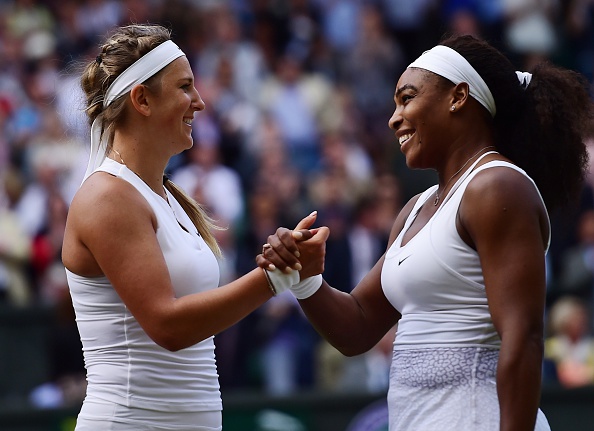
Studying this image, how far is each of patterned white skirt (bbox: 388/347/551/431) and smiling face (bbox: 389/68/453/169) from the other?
0.62m

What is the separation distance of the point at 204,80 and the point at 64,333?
10.9 ft

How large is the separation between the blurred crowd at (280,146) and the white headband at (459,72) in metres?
2.37

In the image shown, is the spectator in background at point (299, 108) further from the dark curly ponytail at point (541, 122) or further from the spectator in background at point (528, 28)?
the dark curly ponytail at point (541, 122)

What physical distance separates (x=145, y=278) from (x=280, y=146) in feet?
19.7

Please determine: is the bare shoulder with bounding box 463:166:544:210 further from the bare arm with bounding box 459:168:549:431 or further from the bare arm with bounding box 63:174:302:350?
the bare arm with bounding box 63:174:302:350

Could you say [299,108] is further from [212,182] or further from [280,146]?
[212,182]

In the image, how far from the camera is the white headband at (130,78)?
11.3 ft

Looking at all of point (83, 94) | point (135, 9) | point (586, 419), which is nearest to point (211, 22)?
point (135, 9)

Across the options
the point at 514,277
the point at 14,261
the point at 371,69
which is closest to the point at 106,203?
the point at 514,277

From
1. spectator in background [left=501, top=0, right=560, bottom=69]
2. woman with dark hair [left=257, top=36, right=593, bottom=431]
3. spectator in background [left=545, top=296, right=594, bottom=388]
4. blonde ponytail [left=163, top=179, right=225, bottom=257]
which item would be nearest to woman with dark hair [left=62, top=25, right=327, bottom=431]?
blonde ponytail [left=163, top=179, right=225, bottom=257]

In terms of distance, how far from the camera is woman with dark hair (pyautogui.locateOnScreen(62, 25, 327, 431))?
10.5 feet

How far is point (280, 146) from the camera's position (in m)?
9.16

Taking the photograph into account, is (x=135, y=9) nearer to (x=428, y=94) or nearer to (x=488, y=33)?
(x=488, y=33)

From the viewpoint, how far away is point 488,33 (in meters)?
11.0
